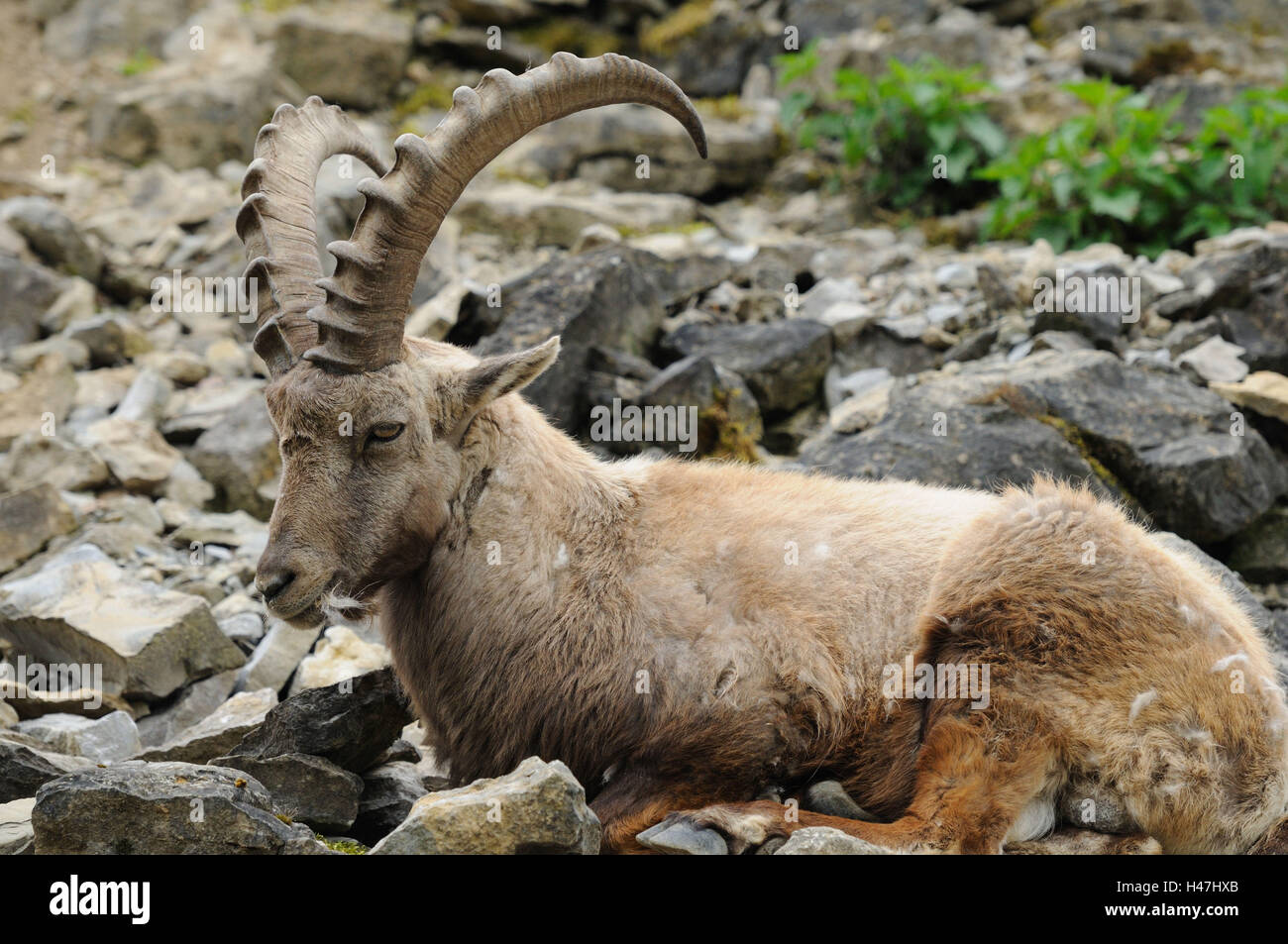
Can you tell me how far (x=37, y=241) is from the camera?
16062mm

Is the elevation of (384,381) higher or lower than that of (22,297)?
lower

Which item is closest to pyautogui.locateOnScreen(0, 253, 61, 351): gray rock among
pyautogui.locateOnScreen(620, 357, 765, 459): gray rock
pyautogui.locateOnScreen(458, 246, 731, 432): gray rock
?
pyautogui.locateOnScreen(458, 246, 731, 432): gray rock

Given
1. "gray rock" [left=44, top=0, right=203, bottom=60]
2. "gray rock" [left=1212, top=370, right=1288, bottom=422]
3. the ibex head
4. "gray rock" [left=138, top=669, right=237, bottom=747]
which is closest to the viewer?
the ibex head

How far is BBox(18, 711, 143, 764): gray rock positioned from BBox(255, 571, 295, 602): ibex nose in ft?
6.23

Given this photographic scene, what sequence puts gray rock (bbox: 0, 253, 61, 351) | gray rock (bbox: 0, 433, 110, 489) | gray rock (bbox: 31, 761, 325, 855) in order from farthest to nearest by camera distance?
gray rock (bbox: 0, 253, 61, 351), gray rock (bbox: 0, 433, 110, 489), gray rock (bbox: 31, 761, 325, 855)

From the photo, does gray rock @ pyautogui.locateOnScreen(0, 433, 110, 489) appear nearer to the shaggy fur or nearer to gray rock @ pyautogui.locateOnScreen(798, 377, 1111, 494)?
the shaggy fur

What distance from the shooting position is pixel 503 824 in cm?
525

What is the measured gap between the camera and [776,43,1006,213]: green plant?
16.9m

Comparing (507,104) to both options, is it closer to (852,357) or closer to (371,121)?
(852,357)

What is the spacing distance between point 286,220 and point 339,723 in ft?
9.63

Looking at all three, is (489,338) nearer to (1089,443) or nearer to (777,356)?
(777,356)

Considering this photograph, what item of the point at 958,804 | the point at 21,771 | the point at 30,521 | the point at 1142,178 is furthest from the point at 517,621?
the point at 1142,178

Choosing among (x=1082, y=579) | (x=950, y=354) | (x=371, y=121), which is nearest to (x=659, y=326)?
(x=950, y=354)

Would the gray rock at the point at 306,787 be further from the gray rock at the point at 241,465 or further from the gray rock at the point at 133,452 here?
the gray rock at the point at 133,452
